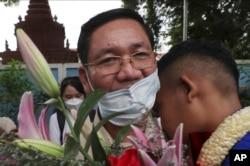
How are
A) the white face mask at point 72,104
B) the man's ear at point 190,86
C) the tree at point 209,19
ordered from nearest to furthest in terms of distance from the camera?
the man's ear at point 190,86 → the white face mask at point 72,104 → the tree at point 209,19

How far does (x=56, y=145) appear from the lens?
2.99ft

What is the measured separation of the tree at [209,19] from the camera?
42.0 ft

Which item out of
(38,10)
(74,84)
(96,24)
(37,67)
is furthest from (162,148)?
(38,10)

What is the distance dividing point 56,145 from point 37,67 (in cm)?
15

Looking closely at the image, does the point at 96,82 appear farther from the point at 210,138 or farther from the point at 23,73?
the point at 23,73

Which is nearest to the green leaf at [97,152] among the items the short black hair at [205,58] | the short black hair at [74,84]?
the short black hair at [205,58]

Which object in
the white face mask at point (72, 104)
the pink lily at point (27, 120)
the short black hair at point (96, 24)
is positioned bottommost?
the white face mask at point (72, 104)

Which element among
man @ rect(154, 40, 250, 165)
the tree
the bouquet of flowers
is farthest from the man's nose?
the tree

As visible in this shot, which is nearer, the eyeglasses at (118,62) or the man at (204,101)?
the man at (204,101)

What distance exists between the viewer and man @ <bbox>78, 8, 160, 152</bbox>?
1.41 meters

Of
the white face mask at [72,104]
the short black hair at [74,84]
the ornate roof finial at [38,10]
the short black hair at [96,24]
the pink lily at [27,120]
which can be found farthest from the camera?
the ornate roof finial at [38,10]

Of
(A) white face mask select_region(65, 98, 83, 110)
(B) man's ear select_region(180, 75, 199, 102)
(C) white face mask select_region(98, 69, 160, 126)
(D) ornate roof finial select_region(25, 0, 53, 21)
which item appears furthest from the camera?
(D) ornate roof finial select_region(25, 0, 53, 21)

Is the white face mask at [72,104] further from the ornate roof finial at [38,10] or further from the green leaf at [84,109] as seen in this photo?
the ornate roof finial at [38,10]

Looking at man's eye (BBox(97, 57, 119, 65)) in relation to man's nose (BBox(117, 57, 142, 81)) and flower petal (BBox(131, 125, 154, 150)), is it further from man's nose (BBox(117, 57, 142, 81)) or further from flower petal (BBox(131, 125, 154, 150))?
flower petal (BBox(131, 125, 154, 150))
